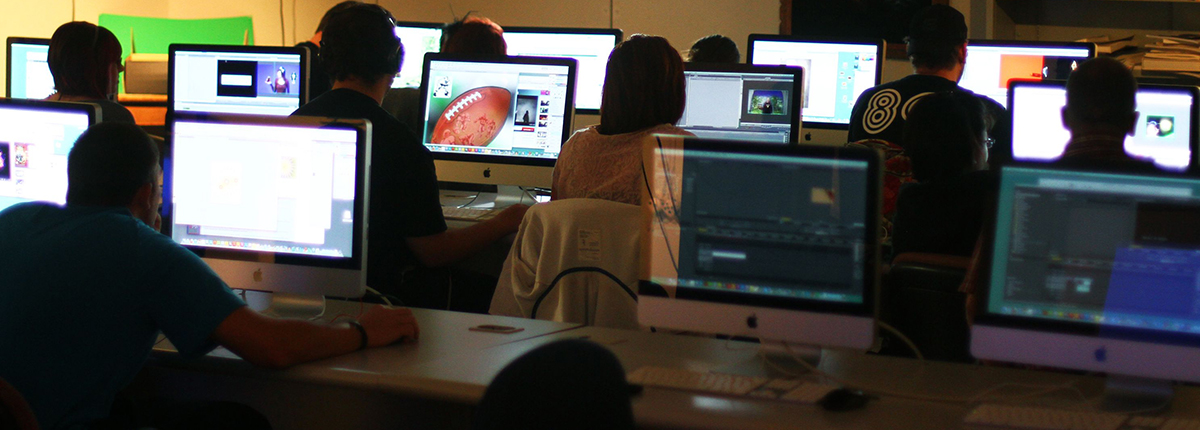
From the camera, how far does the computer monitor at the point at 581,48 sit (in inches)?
154

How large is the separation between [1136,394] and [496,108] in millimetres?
2206

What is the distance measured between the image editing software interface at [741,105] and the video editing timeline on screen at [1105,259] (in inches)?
64.0

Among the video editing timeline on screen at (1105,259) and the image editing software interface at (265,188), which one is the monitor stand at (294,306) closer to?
the image editing software interface at (265,188)

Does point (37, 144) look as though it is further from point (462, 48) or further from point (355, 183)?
point (462, 48)

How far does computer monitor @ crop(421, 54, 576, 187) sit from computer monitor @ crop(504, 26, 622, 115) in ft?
1.66

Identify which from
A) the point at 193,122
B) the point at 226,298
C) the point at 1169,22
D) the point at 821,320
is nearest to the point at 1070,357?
the point at 821,320

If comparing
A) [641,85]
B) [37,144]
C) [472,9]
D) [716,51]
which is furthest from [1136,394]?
[472,9]

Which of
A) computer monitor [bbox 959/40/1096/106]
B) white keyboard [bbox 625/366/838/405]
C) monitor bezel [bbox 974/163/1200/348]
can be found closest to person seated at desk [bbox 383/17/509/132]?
computer monitor [bbox 959/40/1096/106]

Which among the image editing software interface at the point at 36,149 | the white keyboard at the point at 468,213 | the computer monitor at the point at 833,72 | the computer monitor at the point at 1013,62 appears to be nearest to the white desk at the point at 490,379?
the image editing software interface at the point at 36,149

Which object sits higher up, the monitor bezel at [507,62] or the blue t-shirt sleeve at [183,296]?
the monitor bezel at [507,62]

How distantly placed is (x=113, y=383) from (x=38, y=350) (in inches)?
4.7

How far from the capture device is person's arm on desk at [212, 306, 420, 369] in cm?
162

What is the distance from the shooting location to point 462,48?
3.65 metres

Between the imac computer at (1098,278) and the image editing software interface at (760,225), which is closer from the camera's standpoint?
the imac computer at (1098,278)
